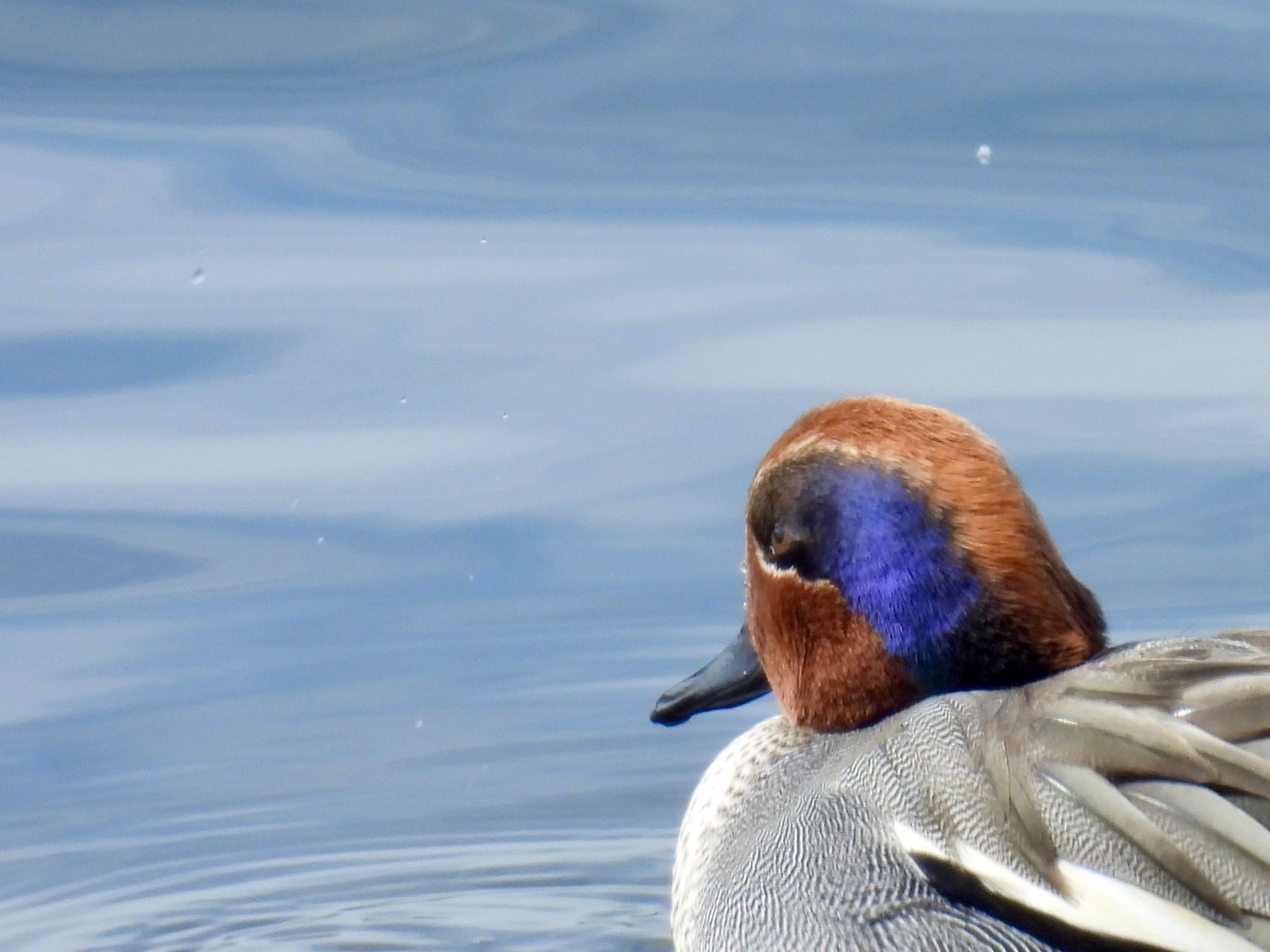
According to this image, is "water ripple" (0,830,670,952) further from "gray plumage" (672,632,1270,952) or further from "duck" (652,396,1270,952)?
"gray plumage" (672,632,1270,952)

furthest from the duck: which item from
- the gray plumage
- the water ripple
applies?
the water ripple

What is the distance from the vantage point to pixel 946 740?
3.25 m

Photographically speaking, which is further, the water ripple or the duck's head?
the water ripple

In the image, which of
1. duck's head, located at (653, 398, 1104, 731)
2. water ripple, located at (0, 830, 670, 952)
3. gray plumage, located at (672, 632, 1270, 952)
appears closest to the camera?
gray plumage, located at (672, 632, 1270, 952)

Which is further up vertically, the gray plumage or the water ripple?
the gray plumage

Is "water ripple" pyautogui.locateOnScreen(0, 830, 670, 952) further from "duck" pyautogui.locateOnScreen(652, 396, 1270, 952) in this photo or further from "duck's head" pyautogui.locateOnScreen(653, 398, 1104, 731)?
"duck's head" pyautogui.locateOnScreen(653, 398, 1104, 731)

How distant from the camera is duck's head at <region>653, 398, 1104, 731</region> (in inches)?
140

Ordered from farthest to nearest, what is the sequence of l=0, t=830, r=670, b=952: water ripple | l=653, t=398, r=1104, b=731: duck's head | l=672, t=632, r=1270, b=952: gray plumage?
l=0, t=830, r=670, b=952: water ripple, l=653, t=398, r=1104, b=731: duck's head, l=672, t=632, r=1270, b=952: gray plumage

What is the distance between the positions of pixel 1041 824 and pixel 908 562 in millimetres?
619

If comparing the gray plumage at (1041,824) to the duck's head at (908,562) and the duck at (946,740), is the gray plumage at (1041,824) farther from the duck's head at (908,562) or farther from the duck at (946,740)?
the duck's head at (908,562)

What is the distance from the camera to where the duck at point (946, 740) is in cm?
300

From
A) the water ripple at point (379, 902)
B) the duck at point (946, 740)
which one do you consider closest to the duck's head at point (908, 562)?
the duck at point (946, 740)

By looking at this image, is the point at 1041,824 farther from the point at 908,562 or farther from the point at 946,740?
the point at 908,562

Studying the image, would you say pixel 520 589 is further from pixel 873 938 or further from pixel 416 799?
pixel 873 938
